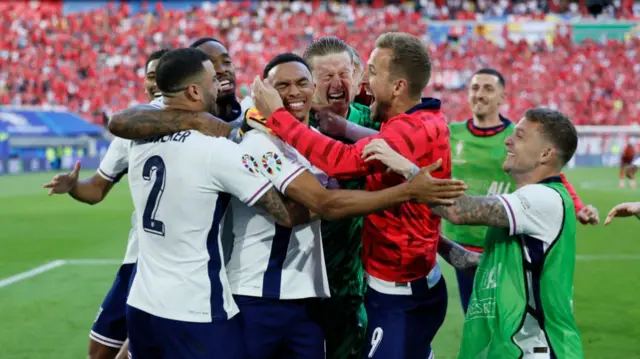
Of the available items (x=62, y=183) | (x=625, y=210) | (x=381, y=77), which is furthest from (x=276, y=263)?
(x=625, y=210)

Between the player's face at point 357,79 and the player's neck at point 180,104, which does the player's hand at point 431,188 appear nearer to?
the player's neck at point 180,104

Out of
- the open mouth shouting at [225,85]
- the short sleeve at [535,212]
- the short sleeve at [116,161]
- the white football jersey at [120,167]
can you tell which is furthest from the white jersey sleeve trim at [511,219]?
the short sleeve at [116,161]

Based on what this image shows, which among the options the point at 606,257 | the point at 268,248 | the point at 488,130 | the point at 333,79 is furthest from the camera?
the point at 606,257

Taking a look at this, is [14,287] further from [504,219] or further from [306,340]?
[504,219]

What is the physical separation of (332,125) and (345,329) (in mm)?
1137

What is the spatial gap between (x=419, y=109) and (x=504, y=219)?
2.25 feet

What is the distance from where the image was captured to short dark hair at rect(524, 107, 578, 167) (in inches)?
141

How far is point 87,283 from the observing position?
9.41m

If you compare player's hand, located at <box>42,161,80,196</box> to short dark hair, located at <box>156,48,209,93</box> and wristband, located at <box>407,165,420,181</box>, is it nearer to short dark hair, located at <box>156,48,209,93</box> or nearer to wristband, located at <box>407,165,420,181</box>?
short dark hair, located at <box>156,48,209,93</box>

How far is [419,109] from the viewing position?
3666 millimetres

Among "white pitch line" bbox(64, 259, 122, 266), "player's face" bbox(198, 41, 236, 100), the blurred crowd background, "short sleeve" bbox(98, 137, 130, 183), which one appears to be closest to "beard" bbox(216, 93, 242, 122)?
"player's face" bbox(198, 41, 236, 100)

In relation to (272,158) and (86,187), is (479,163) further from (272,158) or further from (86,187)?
(272,158)

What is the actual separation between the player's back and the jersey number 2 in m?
1.05

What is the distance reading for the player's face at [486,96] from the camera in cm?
664
